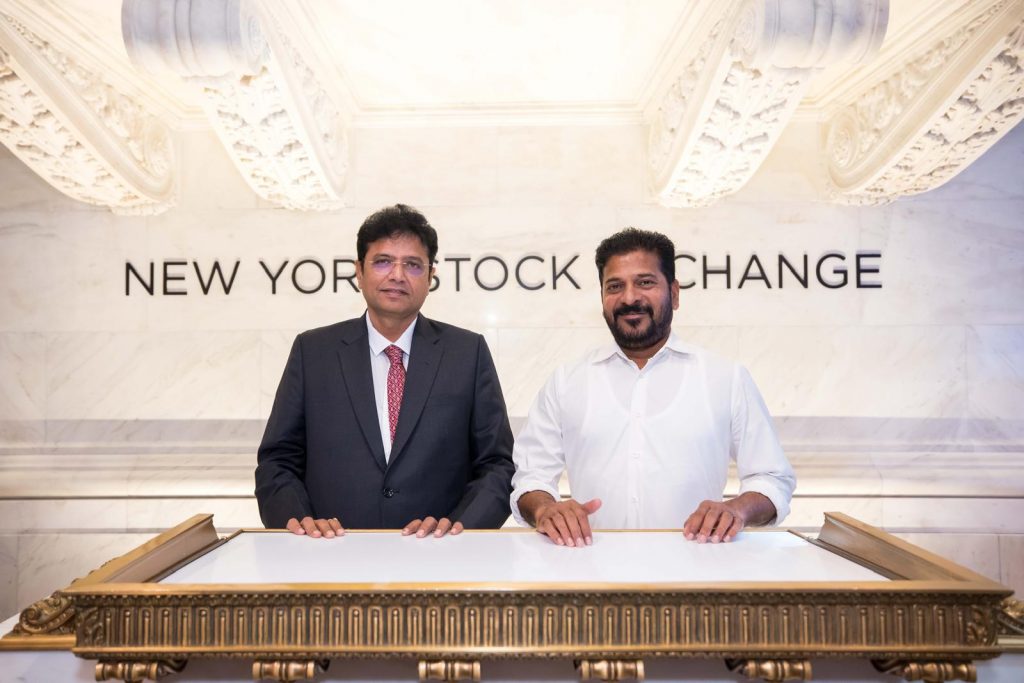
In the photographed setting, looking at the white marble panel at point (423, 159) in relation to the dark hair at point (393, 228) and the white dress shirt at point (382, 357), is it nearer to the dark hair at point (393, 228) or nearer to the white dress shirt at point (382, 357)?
the dark hair at point (393, 228)

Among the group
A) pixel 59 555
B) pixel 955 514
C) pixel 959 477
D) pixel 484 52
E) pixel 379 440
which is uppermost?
pixel 484 52

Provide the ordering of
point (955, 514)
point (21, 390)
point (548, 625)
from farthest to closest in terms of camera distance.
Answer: point (21, 390) < point (955, 514) < point (548, 625)

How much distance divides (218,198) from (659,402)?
12.7 feet

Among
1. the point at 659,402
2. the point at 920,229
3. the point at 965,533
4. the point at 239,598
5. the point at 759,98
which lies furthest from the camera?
the point at 920,229

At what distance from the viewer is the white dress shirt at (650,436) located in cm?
235

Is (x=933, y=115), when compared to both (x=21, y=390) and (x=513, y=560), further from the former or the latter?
(x=21, y=390)

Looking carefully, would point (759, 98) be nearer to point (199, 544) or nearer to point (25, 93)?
point (199, 544)

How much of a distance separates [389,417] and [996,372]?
4442 mm

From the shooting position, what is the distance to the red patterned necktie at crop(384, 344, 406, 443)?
8.08 feet

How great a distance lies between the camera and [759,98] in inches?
144

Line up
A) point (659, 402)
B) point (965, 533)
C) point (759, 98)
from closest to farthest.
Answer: point (659, 402)
point (759, 98)
point (965, 533)

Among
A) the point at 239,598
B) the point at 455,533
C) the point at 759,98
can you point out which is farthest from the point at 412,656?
the point at 759,98

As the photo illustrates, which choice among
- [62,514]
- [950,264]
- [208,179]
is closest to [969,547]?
[950,264]

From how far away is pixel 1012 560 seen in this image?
4504 millimetres
